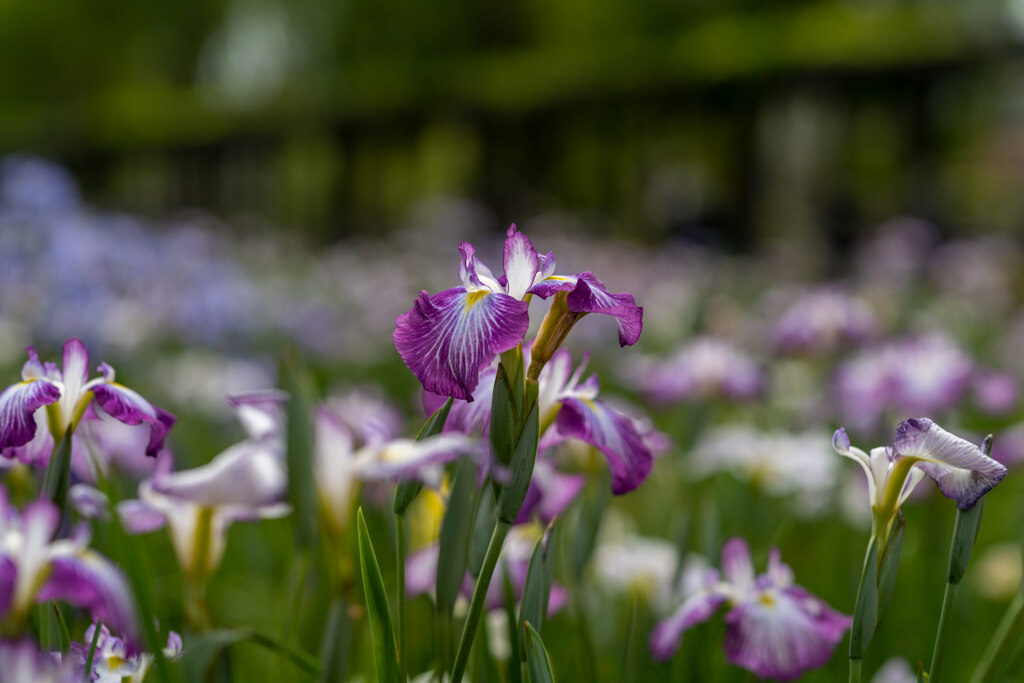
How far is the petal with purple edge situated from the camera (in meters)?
0.74

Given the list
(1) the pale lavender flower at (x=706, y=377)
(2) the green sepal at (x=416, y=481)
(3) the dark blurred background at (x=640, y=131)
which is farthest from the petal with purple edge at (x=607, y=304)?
(3) the dark blurred background at (x=640, y=131)

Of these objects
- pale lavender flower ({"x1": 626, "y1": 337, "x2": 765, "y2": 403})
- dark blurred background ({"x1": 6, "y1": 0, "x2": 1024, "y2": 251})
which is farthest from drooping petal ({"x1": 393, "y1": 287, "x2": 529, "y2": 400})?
dark blurred background ({"x1": 6, "y1": 0, "x2": 1024, "y2": 251})

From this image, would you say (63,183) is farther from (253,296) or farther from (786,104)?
(786,104)

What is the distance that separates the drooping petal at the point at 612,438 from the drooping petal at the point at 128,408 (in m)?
0.36

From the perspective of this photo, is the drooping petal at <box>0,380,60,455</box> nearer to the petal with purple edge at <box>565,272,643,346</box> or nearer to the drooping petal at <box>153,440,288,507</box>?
the drooping petal at <box>153,440,288,507</box>

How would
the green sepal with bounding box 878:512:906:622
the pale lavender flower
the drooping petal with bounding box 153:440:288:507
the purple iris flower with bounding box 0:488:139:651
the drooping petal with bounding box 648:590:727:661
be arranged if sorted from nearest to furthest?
1. the purple iris flower with bounding box 0:488:139:651
2. the green sepal with bounding box 878:512:906:622
3. the drooping petal with bounding box 153:440:288:507
4. the drooping petal with bounding box 648:590:727:661
5. the pale lavender flower

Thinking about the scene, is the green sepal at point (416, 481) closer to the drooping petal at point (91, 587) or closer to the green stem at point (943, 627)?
the drooping petal at point (91, 587)

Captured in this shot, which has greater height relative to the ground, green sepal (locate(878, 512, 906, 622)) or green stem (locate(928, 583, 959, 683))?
green sepal (locate(878, 512, 906, 622))

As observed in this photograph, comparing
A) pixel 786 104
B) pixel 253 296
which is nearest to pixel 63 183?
pixel 253 296

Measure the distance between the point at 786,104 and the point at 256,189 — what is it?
6.84 metres

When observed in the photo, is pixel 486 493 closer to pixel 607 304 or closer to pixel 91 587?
pixel 607 304

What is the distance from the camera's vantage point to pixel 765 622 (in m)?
0.97

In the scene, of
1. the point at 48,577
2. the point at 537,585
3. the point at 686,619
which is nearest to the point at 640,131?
the point at 686,619

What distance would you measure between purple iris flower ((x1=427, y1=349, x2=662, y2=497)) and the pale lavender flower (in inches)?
41.0
